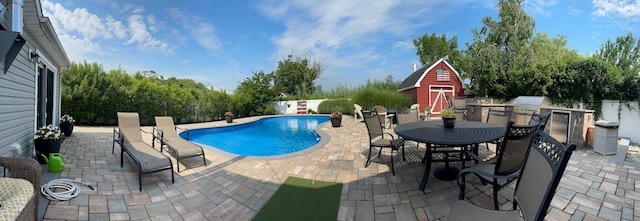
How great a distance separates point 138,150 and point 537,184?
191 inches

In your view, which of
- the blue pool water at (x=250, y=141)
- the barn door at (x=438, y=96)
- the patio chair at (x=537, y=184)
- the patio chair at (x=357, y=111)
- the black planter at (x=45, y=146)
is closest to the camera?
the patio chair at (x=537, y=184)

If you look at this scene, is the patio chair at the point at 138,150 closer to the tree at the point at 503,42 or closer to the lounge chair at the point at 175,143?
the lounge chair at the point at 175,143

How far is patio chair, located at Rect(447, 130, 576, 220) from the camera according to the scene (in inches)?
44.4

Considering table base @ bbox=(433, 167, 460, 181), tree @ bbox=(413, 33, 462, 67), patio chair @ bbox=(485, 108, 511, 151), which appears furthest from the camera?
tree @ bbox=(413, 33, 462, 67)

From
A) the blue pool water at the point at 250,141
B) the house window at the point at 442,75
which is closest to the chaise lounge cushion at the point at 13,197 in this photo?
the blue pool water at the point at 250,141

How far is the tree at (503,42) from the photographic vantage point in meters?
14.5

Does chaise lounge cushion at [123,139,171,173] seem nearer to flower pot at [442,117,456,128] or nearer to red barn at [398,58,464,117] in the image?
flower pot at [442,117,456,128]

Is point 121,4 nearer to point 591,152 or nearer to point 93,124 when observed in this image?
point 93,124

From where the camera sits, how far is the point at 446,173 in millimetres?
3305

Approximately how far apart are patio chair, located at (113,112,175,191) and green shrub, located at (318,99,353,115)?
11.5 m

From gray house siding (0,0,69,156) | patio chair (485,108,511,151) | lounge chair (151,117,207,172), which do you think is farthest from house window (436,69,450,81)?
gray house siding (0,0,69,156)

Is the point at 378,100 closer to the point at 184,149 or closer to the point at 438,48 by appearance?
the point at 184,149

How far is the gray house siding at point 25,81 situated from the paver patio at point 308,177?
2.35 ft

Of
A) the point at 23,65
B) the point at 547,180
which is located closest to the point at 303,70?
the point at 23,65
